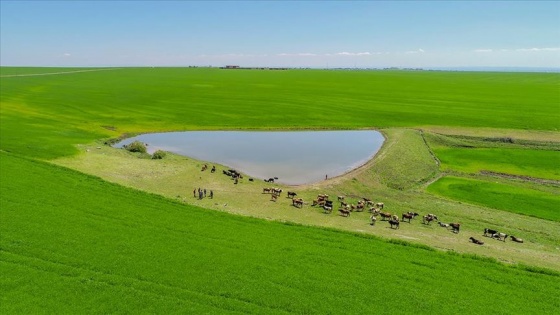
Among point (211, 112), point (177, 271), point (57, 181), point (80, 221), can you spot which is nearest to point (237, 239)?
point (177, 271)

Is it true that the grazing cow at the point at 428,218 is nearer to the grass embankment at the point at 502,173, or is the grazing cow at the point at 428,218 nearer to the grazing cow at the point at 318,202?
the grazing cow at the point at 318,202

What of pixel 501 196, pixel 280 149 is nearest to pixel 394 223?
pixel 501 196

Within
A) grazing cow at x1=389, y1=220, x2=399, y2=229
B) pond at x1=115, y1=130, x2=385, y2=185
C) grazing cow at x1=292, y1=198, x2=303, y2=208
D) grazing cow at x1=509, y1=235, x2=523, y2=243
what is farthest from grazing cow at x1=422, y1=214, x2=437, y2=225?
pond at x1=115, y1=130, x2=385, y2=185

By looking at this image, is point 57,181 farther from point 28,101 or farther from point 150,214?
point 28,101

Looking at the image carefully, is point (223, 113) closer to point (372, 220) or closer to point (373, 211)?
point (373, 211)

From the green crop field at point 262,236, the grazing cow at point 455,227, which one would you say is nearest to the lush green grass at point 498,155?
the green crop field at point 262,236

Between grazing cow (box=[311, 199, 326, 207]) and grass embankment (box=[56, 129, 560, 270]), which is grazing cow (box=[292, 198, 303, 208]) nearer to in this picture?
grass embankment (box=[56, 129, 560, 270])
